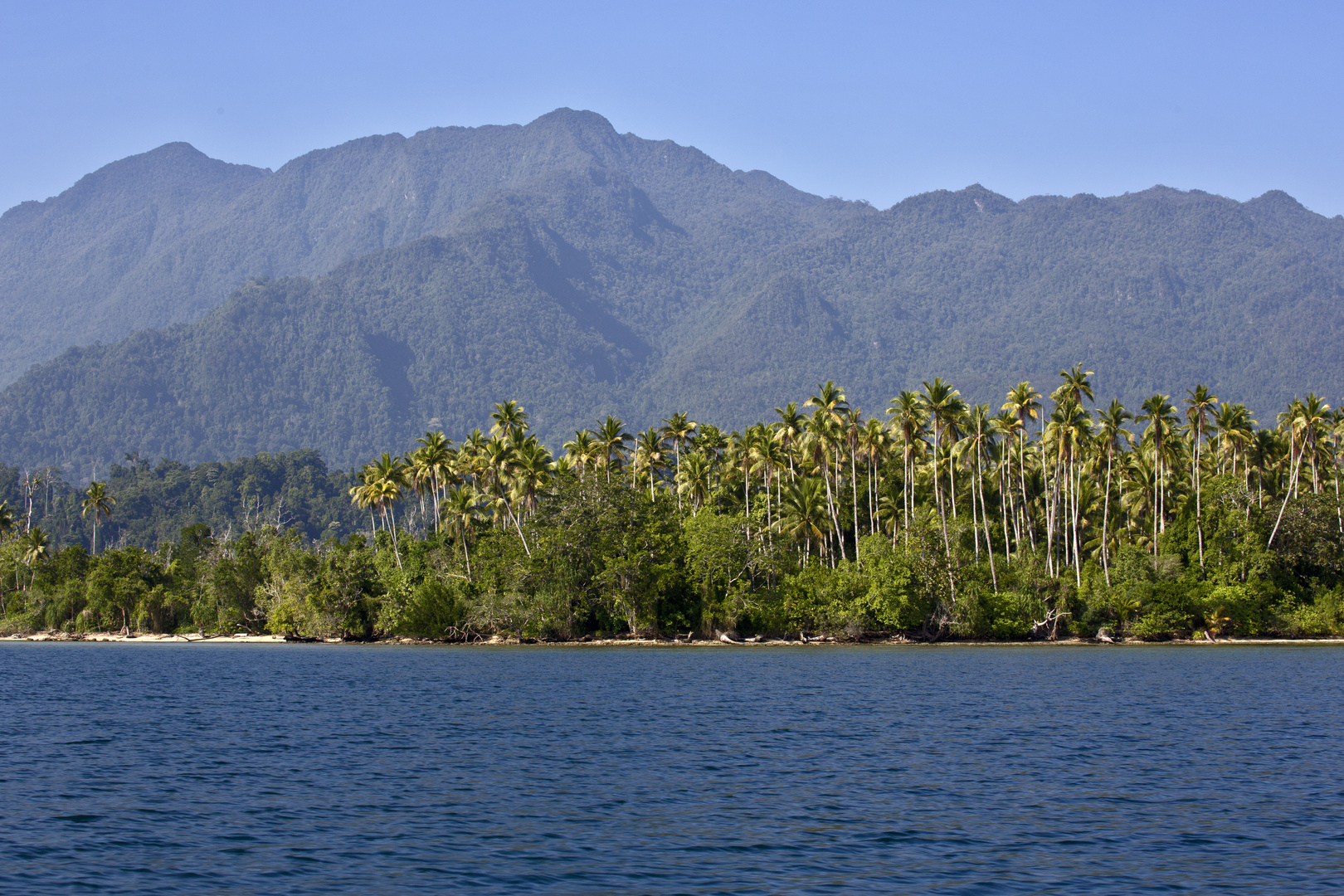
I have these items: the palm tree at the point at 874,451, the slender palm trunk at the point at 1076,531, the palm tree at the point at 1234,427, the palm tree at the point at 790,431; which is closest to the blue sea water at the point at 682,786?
the slender palm trunk at the point at 1076,531

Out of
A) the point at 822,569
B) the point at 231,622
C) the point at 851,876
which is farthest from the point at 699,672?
the point at 231,622

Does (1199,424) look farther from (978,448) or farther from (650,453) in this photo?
(650,453)

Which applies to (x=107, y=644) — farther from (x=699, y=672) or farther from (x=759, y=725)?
(x=759, y=725)

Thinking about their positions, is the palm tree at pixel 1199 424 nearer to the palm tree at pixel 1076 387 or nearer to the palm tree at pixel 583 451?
the palm tree at pixel 1076 387

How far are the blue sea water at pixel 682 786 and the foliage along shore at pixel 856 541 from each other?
97.5ft

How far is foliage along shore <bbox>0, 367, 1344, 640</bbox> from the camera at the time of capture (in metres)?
85.4

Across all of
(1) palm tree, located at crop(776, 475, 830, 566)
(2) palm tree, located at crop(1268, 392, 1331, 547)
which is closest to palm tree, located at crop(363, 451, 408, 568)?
(1) palm tree, located at crop(776, 475, 830, 566)

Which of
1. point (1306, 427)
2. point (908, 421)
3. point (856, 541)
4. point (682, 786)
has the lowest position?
point (682, 786)

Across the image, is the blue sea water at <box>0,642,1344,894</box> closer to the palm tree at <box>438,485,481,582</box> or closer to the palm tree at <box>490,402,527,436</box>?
the palm tree at <box>490,402,527,436</box>

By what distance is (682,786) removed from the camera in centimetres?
2839

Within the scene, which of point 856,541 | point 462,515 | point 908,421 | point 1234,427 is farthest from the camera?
point 462,515

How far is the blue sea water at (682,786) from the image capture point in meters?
20.2

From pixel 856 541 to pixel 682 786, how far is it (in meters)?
66.8

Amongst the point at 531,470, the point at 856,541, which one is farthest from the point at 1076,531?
the point at 531,470
